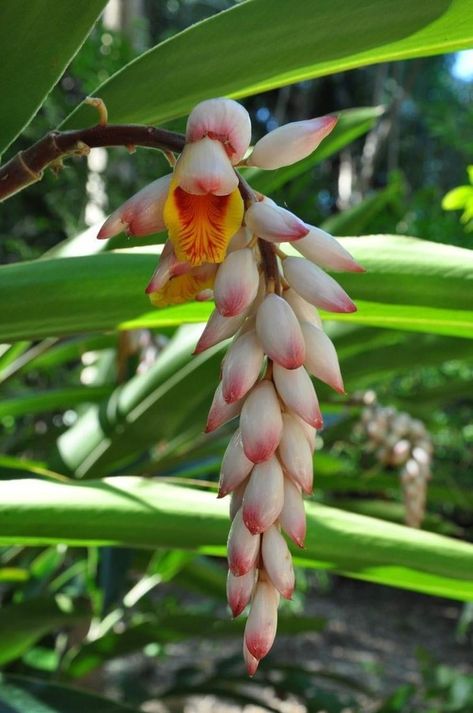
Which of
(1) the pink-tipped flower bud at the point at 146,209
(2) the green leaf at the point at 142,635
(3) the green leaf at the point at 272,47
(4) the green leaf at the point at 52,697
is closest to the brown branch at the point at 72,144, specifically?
(1) the pink-tipped flower bud at the point at 146,209

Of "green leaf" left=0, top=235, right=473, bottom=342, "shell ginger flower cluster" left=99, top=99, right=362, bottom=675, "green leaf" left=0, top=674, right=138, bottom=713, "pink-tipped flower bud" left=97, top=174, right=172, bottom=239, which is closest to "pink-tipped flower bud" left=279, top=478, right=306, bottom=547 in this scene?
"shell ginger flower cluster" left=99, top=99, right=362, bottom=675

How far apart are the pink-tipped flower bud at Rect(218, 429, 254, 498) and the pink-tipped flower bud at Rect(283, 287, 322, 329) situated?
0.17ft

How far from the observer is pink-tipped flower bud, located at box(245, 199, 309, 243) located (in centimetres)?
31

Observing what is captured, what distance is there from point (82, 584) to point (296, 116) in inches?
121

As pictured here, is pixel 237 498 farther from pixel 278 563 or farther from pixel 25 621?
pixel 25 621

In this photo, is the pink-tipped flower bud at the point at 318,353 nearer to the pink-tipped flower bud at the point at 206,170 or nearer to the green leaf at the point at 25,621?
the pink-tipped flower bud at the point at 206,170

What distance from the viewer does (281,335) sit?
1.03ft

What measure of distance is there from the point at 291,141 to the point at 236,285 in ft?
0.23

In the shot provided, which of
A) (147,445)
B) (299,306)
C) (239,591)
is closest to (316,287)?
(299,306)

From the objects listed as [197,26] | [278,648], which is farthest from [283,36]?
[278,648]

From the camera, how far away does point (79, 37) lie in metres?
0.47

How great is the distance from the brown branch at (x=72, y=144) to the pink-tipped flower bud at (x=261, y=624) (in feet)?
0.58

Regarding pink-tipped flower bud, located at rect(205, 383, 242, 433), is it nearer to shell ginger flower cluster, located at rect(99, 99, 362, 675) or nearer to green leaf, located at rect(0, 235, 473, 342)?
shell ginger flower cluster, located at rect(99, 99, 362, 675)

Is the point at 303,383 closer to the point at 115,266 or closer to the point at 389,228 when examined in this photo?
the point at 115,266
